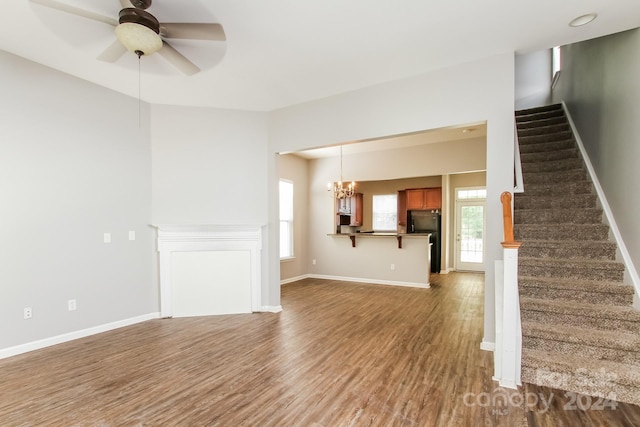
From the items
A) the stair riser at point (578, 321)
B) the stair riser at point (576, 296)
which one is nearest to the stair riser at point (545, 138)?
the stair riser at point (576, 296)

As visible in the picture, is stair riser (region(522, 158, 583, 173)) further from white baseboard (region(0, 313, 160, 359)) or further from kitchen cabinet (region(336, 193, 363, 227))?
white baseboard (region(0, 313, 160, 359))

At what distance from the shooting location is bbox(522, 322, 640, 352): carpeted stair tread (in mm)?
2392

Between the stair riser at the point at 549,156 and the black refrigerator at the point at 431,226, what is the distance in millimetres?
3684

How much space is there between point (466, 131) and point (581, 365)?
395cm

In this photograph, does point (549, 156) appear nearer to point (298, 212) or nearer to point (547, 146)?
point (547, 146)

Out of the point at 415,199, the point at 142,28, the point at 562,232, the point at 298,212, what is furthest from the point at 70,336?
the point at 415,199

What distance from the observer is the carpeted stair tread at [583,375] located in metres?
2.20

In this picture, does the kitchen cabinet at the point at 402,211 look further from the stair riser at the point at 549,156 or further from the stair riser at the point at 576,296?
the stair riser at the point at 576,296

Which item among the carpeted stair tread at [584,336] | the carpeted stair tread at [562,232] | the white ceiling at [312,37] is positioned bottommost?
the carpeted stair tread at [584,336]

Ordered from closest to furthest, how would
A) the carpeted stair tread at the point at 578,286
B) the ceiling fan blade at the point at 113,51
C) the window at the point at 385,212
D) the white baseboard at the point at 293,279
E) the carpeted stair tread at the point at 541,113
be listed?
1. the ceiling fan blade at the point at 113,51
2. the carpeted stair tread at the point at 578,286
3. the carpeted stair tread at the point at 541,113
4. the white baseboard at the point at 293,279
5. the window at the point at 385,212

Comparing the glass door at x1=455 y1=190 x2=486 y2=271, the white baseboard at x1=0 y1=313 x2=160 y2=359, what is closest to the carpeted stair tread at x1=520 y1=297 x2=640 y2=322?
the white baseboard at x1=0 y1=313 x2=160 y2=359

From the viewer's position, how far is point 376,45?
2906 millimetres

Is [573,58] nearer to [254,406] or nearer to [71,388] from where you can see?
[254,406]

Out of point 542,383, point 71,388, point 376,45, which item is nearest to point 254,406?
point 71,388
